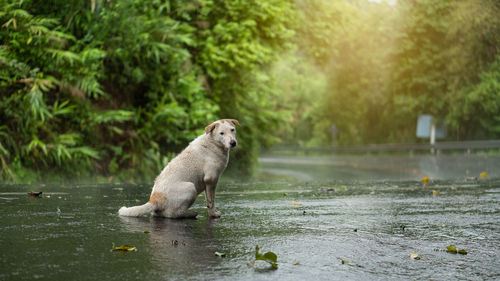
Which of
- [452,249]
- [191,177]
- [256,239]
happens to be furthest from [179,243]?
[452,249]

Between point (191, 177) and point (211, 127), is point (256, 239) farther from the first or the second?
point (211, 127)

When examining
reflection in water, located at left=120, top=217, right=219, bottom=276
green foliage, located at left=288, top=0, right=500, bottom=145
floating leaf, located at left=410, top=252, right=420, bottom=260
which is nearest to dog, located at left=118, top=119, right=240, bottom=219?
reflection in water, located at left=120, top=217, right=219, bottom=276

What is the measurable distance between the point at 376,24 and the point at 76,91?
39.3m

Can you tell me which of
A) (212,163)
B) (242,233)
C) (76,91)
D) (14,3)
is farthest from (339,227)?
(14,3)

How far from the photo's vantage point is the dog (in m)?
6.25

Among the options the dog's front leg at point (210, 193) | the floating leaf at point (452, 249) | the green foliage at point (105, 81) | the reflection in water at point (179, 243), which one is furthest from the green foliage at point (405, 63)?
the floating leaf at point (452, 249)

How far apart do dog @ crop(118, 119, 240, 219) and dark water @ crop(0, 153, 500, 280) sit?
0.16m

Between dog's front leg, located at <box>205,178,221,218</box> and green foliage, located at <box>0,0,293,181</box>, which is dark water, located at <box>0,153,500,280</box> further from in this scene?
green foliage, located at <box>0,0,293,181</box>

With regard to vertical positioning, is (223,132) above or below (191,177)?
above

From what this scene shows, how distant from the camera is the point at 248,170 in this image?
20672 mm

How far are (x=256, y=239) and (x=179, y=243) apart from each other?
2.21ft

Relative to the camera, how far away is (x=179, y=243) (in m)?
4.87

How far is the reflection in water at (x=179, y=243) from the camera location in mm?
4031

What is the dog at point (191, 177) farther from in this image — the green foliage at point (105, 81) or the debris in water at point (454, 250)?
the green foliage at point (105, 81)
